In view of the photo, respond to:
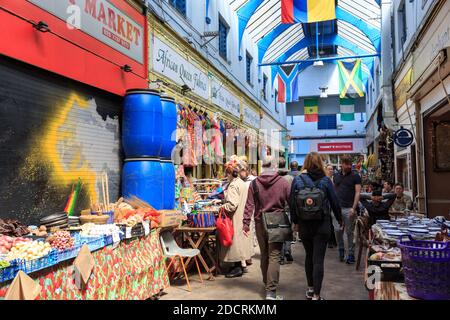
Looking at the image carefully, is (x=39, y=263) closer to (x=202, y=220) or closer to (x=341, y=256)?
(x=202, y=220)

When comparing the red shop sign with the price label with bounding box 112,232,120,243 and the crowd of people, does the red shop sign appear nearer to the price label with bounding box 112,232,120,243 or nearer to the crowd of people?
the crowd of people

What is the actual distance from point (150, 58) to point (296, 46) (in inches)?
730

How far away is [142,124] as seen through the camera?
5.60 m

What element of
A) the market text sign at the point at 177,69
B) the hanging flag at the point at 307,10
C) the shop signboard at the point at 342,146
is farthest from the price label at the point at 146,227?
the shop signboard at the point at 342,146

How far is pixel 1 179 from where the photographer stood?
3816 millimetres

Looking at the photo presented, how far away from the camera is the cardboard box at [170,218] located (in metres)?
5.19

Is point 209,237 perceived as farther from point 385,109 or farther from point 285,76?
point 285,76

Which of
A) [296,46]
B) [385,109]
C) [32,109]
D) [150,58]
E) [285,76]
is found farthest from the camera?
[296,46]

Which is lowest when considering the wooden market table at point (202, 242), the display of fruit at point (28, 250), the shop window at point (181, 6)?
the wooden market table at point (202, 242)

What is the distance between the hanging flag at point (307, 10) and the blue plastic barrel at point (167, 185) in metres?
8.03

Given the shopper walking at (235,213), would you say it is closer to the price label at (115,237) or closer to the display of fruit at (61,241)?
the price label at (115,237)

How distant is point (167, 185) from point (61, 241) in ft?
8.44

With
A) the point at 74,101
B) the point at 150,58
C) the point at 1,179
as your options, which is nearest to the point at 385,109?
the point at 150,58

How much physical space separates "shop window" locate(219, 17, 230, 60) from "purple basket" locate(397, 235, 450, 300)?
11081 mm
